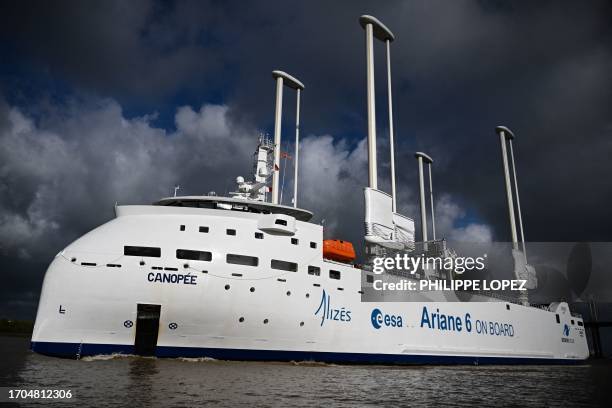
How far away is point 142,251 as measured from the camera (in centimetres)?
1559

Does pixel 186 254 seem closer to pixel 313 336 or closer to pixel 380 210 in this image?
pixel 313 336

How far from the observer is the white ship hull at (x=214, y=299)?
47.8ft

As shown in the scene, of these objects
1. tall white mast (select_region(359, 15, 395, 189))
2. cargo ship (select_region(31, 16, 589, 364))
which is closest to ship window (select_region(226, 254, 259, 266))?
cargo ship (select_region(31, 16, 589, 364))

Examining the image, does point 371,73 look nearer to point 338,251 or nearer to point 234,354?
point 338,251

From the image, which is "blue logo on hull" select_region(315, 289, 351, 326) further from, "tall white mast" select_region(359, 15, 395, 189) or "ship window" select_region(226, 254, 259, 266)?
"tall white mast" select_region(359, 15, 395, 189)

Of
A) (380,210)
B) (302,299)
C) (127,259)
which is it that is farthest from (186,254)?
(380,210)

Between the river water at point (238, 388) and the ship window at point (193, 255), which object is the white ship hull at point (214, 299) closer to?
the ship window at point (193, 255)

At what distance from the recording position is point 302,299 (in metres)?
17.2

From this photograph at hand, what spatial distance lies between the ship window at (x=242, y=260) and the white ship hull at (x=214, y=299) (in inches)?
7.0

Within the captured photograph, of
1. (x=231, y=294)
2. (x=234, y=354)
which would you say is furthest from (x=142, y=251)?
(x=234, y=354)

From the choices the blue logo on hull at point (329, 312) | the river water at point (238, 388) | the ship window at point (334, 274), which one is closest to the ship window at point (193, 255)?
the river water at point (238, 388)

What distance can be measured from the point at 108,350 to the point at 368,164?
52.5 ft

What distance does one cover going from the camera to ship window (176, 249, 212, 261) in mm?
15873

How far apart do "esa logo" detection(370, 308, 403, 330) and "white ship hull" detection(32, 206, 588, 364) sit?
62 mm
